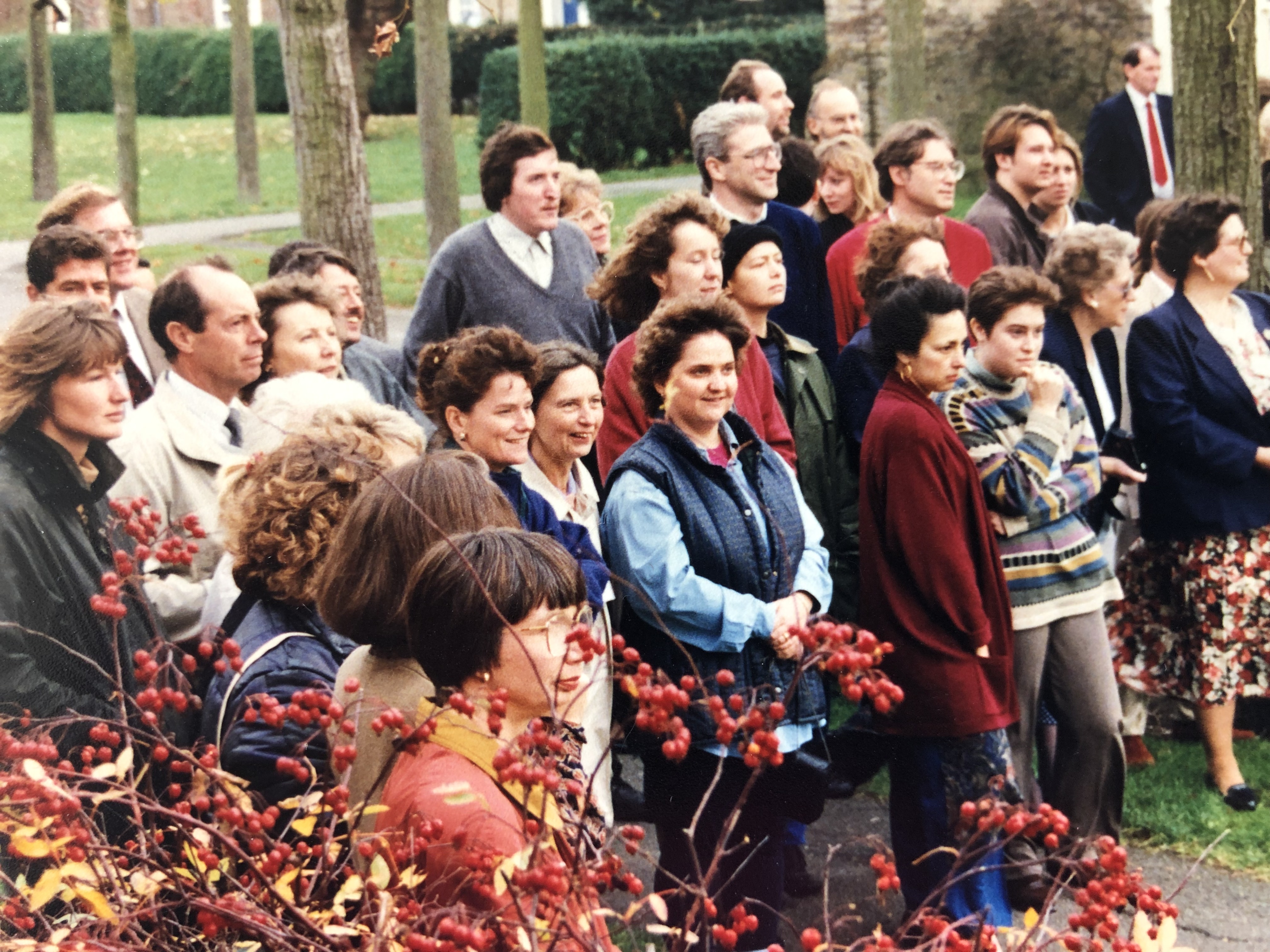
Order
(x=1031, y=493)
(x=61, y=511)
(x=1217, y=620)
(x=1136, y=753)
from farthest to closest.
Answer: (x=1136, y=753), (x=1217, y=620), (x=1031, y=493), (x=61, y=511)

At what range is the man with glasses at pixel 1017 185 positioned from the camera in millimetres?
6902

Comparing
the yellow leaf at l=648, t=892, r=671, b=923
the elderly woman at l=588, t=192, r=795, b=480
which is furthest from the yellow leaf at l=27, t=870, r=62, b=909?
the elderly woman at l=588, t=192, r=795, b=480

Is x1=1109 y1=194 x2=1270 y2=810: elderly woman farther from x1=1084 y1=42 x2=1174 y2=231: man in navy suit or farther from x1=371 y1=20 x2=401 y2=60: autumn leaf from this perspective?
x1=1084 y1=42 x2=1174 y2=231: man in navy suit

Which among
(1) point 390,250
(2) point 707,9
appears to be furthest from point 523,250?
(2) point 707,9

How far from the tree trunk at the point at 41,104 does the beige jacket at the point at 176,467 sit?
3.73 m

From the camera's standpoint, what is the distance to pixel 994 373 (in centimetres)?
503

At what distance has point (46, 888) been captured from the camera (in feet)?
5.38

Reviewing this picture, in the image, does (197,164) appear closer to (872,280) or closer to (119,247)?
(119,247)

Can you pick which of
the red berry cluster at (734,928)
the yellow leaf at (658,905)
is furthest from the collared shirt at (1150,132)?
the yellow leaf at (658,905)

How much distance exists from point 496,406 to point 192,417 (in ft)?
2.78

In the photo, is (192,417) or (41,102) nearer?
(192,417)

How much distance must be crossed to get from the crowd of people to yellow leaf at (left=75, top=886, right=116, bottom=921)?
305 mm

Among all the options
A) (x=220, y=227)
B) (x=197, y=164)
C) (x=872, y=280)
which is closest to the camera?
(x=872, y=280)

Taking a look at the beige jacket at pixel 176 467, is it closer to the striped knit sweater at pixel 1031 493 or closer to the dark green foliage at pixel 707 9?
the striped knit sweater at pixel 1031 493
